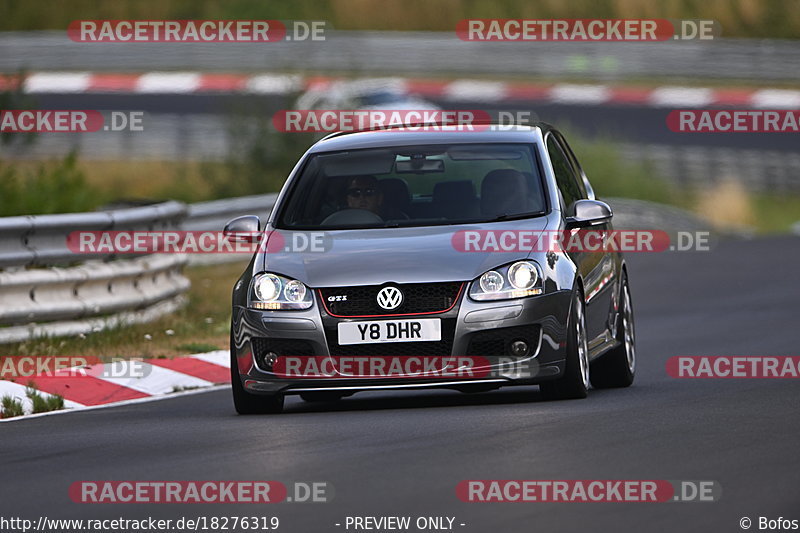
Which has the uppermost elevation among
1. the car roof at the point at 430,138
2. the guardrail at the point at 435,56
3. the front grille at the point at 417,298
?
the guardrail at the point at 435,56

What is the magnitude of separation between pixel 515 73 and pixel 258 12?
20.0 feet

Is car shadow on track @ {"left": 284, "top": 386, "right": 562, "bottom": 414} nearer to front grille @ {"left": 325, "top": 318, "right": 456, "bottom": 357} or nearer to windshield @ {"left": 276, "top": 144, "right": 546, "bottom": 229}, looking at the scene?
front grille @ {"left": 325, "top": 318, "right": 456, "bottom": 357}

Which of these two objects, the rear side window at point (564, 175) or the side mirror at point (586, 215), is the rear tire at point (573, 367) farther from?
the rear side window at point (564, 175)

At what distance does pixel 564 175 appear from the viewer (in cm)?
1241

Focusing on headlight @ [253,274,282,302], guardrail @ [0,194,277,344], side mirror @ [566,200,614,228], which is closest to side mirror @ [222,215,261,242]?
headlight @ [253,274,282,302]

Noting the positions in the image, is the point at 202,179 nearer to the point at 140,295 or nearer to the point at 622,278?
the point at 140,295

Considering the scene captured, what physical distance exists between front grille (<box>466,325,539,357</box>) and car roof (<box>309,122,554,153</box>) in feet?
5.70

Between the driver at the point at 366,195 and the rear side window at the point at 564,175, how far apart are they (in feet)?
3.63

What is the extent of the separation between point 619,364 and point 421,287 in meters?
2.37

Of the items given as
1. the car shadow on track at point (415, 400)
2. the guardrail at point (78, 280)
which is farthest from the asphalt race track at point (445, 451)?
the guardrail at point (78, 280)

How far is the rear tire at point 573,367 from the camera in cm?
1097

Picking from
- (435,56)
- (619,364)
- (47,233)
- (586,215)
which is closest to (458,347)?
(586,215)

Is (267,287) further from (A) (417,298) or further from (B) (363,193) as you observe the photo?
(B) (363,193)

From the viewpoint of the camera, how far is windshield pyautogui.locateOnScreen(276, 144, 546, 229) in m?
11.6
